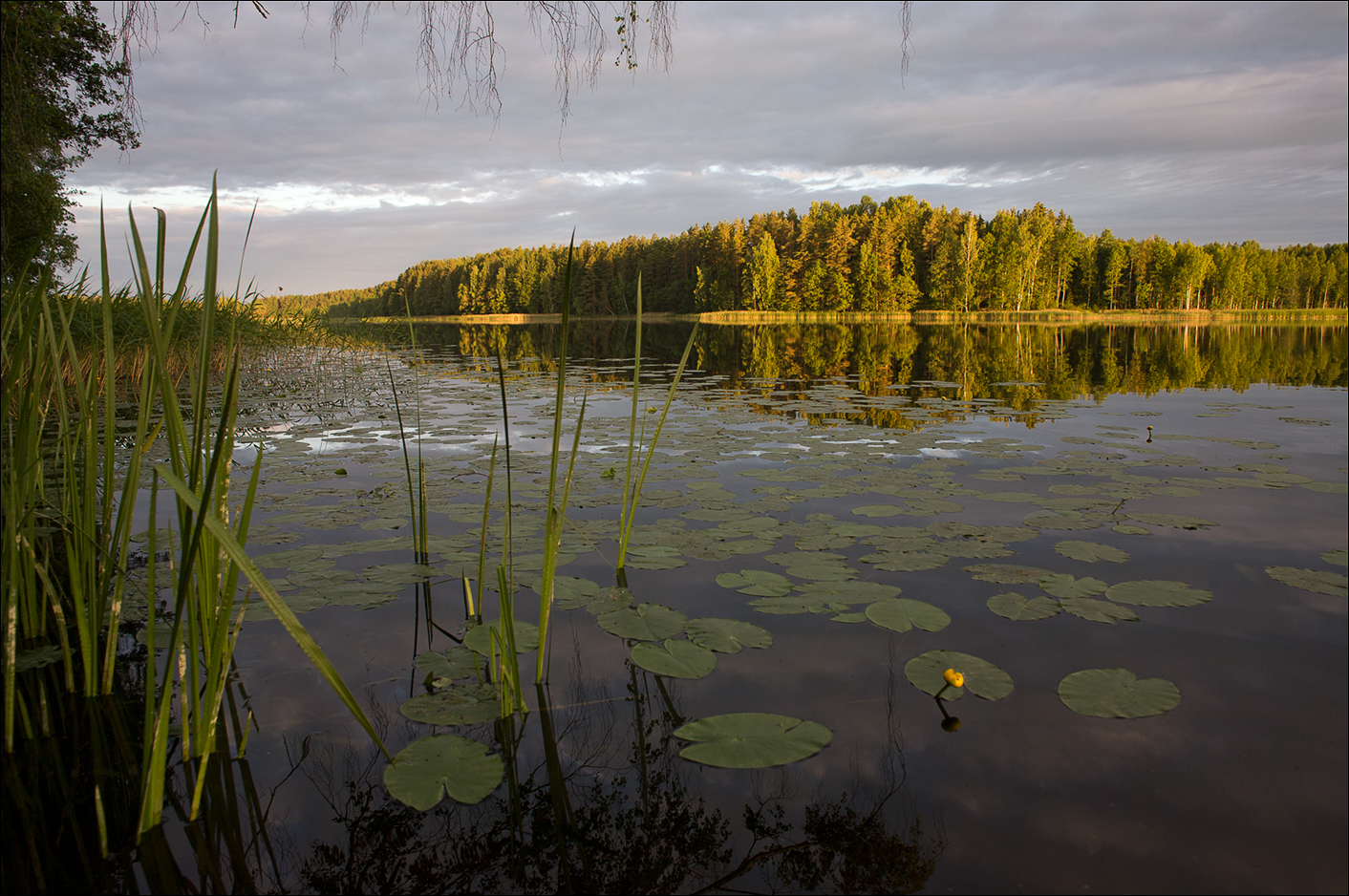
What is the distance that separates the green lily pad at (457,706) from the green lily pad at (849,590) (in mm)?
1310

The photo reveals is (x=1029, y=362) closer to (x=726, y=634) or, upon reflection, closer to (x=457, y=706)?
(x=726, y=634)

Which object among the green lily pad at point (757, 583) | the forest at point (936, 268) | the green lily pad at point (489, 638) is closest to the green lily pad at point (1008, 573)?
the green lily pad at point (757, 583)

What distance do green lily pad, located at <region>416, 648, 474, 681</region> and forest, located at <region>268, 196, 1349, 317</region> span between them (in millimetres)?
43647

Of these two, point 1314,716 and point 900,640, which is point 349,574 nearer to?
point 900,640

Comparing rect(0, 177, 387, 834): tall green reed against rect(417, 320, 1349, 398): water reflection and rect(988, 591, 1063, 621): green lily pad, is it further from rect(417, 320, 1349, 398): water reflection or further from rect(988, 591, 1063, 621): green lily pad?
rect(417, 320, 1349, 398): water reflection

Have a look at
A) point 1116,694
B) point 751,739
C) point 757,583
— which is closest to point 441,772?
point 751,739

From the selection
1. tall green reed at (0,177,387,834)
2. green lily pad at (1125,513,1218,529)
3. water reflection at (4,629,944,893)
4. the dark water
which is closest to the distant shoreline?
the dark water

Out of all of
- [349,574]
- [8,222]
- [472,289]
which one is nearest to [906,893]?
[349,574]

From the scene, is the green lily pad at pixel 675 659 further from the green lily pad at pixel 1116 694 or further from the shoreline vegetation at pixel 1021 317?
the shoreline vegetation at pixel 1021 317

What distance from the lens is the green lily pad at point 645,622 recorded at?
243cm

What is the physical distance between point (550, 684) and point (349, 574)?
1.33m

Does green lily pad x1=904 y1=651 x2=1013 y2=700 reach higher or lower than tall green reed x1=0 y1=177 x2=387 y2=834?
lower

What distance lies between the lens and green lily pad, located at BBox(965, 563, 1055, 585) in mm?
2869

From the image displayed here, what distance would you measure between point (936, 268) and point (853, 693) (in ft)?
175
